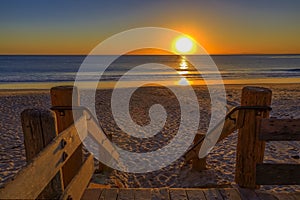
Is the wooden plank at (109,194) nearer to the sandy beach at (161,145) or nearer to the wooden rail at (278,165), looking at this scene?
the sandy beach at (161,145)

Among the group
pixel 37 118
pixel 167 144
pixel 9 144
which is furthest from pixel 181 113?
pixel 37 118

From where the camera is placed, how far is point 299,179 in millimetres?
3340

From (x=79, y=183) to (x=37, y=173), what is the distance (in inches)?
41.1

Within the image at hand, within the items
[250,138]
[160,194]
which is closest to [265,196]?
[250,138]

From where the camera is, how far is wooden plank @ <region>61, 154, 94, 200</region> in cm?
234

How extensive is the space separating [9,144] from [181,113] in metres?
8.00

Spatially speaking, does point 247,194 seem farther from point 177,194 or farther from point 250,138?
point 177,194

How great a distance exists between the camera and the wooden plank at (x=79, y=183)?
234 centimetres

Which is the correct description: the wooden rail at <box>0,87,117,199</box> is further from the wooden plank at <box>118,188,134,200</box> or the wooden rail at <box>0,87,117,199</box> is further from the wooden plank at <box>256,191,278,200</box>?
the wooden plank at <box>256,191,278,200</box>

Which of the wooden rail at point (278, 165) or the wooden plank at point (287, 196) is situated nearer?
the wooden rail at point (278, 165)

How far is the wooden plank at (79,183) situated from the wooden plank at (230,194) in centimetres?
187

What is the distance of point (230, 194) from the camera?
366 centimetres

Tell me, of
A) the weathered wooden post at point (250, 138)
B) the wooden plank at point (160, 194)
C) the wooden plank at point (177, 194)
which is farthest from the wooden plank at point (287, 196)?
the wooden plank at point (160, 194)

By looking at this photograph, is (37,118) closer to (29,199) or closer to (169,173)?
(29,199)
